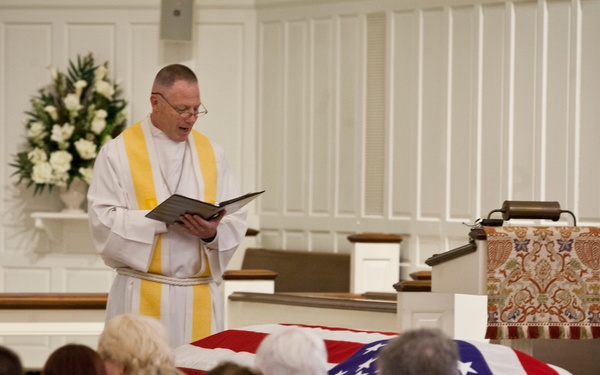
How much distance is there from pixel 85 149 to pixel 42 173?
0.49 metres

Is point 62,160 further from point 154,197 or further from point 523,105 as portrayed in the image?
point 154,197

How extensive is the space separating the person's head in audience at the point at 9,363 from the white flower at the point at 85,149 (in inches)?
311

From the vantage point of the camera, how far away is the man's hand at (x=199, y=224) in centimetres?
479

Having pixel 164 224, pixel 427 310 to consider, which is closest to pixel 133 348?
pixel 164 224

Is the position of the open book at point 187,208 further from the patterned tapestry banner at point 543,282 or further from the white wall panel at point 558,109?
the white wall panel at point 558,109

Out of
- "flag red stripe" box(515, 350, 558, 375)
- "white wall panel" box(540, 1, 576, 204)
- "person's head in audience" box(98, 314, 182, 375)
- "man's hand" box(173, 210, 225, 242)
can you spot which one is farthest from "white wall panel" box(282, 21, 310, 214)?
"person's head in audience" box(98, 314, 182, 375)

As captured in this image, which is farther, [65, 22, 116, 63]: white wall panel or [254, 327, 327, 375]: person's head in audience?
[65, 22, 116, 63]: white wall panel

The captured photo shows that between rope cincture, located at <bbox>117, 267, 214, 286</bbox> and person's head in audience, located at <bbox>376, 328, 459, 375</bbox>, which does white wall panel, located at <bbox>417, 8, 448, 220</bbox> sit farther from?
person's head in audience, located at <bbox>376, 328, 459, 375</bbox>

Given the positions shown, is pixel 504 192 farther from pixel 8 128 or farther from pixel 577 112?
pixel 8 128

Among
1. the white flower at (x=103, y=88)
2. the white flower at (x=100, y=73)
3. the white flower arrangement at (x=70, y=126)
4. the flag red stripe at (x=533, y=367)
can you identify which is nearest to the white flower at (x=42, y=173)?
the white flower arrangement at (x=70, y=126)

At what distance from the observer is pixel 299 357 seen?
295 cm

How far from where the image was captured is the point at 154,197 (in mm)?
5121

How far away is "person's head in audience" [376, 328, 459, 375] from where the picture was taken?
259cm

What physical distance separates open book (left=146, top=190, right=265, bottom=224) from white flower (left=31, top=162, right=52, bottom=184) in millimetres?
5793
